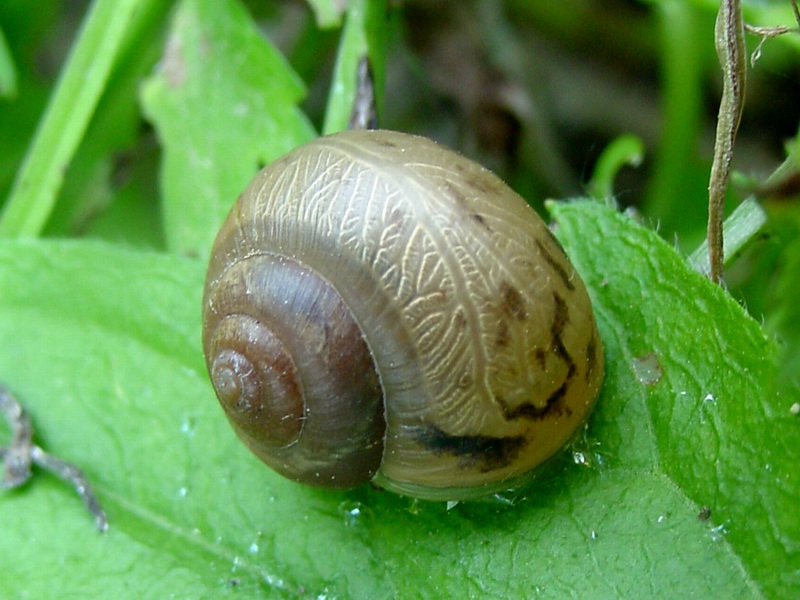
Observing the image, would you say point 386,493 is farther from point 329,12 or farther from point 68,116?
point 68,116

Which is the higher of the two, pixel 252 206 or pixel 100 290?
pixel 252 206

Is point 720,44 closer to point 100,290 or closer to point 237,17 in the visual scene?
point 237,17

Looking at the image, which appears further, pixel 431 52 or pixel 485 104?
pixel 431 52

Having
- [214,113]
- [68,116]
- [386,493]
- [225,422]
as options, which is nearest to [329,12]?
[214,113]

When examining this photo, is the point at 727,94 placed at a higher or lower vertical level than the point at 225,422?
higher

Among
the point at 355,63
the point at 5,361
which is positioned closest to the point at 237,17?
the point at 355,63

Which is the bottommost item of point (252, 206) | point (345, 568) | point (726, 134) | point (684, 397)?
Answer: point (345, 568)

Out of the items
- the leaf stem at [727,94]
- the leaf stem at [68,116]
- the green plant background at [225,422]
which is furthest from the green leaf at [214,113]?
the leaf stem at [727,94]
